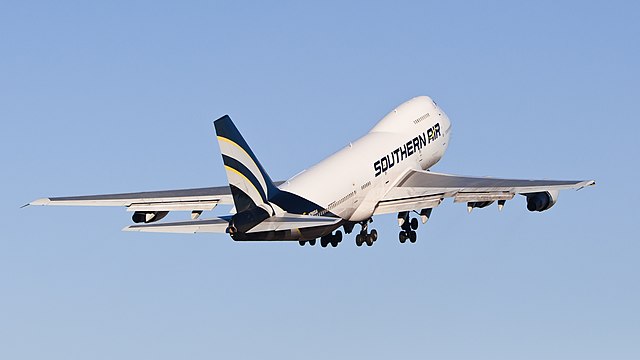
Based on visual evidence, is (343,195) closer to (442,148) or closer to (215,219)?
(215,219)

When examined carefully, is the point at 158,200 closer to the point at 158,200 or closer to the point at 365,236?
the point at 158,200

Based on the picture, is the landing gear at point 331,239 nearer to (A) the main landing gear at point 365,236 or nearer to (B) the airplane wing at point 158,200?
(A) the main landing gear at point 365,236

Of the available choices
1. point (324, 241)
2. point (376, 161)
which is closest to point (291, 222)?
point (324, 241)

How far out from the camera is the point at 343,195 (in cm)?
8038

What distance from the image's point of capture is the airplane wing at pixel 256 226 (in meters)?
70.4

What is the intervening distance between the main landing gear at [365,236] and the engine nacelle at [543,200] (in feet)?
28.6

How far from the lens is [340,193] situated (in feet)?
263

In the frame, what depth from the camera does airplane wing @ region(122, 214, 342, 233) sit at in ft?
231

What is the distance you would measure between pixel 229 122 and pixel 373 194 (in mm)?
15096

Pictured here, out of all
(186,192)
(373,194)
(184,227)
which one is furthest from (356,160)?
(184,227)

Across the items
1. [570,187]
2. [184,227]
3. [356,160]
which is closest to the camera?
[184,227]

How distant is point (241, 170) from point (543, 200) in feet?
58.1

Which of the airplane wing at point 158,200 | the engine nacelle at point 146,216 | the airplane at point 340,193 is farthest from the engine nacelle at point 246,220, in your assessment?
the engine nacelle at point 146,216

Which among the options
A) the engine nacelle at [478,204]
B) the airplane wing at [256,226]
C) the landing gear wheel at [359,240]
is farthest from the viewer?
the landing gear wheel at [359,240]
